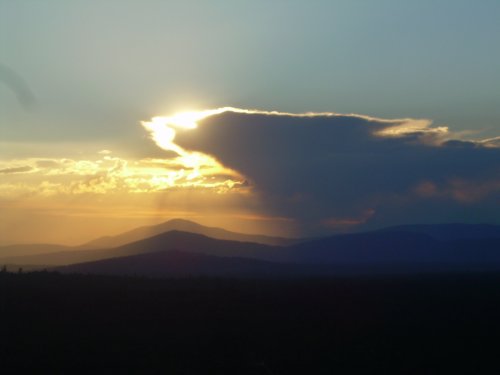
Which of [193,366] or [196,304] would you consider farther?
[196,304]

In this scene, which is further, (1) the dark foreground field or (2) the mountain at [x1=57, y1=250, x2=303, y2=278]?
(2) the mountain at [x1=57, y1=250, x2=303, y2=278]

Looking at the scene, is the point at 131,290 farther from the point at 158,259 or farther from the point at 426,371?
the point at 158,259

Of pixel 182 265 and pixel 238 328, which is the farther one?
pixel 182 265

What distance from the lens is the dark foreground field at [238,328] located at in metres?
29.6

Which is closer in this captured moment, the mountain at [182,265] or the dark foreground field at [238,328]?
the dark foreground field at [238,328]

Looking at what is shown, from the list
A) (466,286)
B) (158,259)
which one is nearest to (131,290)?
(466,286)

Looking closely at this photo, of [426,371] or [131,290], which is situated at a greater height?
[131,290]

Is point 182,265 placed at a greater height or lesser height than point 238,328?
greater

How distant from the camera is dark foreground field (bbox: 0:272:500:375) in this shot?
29.6 meters

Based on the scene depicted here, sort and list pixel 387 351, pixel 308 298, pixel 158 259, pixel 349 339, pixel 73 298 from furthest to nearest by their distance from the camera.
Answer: pixel 158 259, pixel 308 298, pixel 73 298, pixel 349 339, pixel 387 351

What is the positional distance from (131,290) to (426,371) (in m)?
24.4

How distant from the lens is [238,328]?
36.5 m

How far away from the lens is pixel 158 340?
33312 mm

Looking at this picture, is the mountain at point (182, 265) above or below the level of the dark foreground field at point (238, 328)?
above
